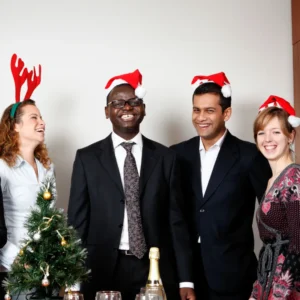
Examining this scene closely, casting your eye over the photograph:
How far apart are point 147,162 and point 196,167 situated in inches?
15.4

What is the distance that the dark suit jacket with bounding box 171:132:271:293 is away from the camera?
3.25 meters

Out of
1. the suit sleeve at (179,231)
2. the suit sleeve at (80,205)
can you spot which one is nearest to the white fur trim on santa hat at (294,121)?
the suit sleeve at (179,231)

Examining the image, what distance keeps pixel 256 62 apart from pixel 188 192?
1305 millimetres

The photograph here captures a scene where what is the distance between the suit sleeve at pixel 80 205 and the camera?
3014 mm

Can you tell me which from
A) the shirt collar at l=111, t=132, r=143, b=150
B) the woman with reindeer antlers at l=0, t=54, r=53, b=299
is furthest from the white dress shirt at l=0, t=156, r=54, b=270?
the shirt collar at l=111, t=132, r=143, b=150

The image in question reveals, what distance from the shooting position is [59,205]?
4.16 metres

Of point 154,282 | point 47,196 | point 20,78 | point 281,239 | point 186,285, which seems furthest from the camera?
point 20,78

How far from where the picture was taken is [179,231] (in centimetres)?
305

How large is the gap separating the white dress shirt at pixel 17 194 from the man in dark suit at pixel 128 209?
1.15 ft

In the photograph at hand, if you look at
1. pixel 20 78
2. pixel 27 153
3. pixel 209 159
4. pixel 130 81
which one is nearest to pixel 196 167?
pixel 209 159

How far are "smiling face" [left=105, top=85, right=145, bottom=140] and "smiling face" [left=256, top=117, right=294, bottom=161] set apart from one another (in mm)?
578

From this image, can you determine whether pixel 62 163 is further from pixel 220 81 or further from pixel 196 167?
pixel 220 81

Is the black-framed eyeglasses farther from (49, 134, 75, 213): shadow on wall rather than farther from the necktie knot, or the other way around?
(49, 134, 75, 213): shadow on wall

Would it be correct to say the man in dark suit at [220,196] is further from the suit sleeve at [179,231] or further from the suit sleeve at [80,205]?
the suit sleeve at [80,205]
